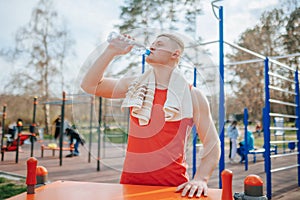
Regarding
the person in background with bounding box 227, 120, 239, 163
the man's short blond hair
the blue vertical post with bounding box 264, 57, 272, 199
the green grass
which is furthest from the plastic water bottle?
the person in background with bounding box 227, 120, 239, 163

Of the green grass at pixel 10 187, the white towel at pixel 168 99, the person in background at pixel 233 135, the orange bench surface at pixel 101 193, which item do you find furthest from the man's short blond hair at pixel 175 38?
the person in background at pixel 233 135

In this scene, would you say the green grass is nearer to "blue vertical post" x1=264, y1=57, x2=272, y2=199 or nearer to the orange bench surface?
the orange bench surface

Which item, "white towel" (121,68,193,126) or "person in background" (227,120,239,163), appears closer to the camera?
"white towel" (121,68,193,126)

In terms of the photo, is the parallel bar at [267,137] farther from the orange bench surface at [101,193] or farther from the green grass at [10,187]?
the orange bench surface at [101,193]

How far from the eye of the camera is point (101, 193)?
2.96ft

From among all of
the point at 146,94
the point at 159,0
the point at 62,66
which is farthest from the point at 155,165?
the point at 62,66

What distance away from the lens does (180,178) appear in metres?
1.08

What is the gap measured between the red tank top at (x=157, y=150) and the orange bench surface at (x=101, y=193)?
3.8 inches

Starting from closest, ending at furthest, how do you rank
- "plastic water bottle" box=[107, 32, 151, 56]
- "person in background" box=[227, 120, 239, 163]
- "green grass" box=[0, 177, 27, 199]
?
"plastic water bottle" box=[107, 32, 151, 56] → "green grass" box=[0, 177, 27, 199] → "person in background" box=[227, 120, 239, 163]

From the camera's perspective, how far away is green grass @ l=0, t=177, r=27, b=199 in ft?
11.8

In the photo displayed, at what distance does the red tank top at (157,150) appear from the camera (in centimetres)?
104

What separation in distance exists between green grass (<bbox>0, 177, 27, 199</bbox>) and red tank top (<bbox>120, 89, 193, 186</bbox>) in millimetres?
2933

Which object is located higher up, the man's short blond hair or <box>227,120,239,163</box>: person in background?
the man's short blond hair

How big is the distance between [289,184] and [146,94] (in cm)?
475
